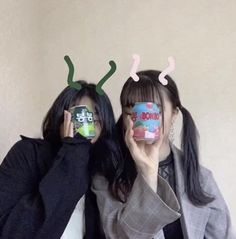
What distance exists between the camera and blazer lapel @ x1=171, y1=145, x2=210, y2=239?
87 centimetres

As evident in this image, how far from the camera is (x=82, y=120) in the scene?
820mm

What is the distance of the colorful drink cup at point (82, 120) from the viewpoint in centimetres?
82

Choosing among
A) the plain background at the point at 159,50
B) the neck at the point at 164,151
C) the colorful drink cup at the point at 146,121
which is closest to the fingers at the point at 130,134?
the colorful drink cup at the point at 146,121

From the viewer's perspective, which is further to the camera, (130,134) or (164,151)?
(164,151)

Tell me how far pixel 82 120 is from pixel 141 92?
151 millimetres

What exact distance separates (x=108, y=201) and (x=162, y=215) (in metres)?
0.13

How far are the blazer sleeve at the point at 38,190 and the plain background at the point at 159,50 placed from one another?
1.38 feet

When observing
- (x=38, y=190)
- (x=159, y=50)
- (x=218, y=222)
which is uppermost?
(x=159, y=50)

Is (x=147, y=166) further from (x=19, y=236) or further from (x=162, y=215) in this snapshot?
(x=19, y=236)

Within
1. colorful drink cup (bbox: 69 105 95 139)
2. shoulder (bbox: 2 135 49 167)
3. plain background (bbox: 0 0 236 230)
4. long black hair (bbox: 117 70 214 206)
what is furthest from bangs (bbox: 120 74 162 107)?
plain background (bbox: 0 0 236 230)

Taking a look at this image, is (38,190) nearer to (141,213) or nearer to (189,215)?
(141,213)

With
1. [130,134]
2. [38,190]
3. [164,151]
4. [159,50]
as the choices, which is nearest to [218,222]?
[164,151]

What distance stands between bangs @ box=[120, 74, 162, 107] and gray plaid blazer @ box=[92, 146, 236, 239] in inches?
6.5

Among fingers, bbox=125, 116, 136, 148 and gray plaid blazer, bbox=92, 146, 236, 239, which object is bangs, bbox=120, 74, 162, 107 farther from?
gray plaid blazer, bbox=92, 146, 236, 239
